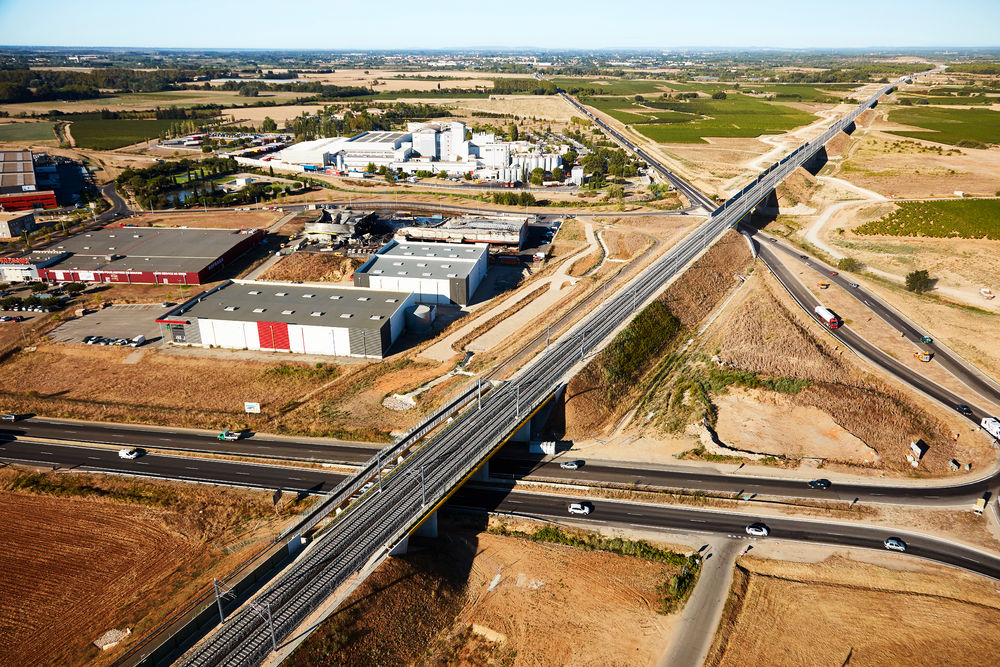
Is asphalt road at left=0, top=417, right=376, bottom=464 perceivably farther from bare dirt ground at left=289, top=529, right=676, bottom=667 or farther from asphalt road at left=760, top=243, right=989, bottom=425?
asphalt road at left=760, top=243, right=989, bottom=425

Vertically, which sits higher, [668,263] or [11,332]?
[668,263]

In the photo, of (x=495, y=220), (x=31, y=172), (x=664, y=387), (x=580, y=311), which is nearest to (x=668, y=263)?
(x=580, y=311)

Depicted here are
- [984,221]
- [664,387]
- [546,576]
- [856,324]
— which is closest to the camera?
[546,576]

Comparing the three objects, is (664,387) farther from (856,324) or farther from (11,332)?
(11,332)

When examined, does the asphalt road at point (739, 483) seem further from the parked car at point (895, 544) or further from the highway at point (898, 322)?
the highway at point (898, 322)

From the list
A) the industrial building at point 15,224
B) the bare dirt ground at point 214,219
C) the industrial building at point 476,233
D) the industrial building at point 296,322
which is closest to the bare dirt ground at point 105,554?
the industrial building at point 296,322

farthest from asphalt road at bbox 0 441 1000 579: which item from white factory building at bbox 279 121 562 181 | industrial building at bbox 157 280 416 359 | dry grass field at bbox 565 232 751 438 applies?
white factory building at bbox 279 121 562 181

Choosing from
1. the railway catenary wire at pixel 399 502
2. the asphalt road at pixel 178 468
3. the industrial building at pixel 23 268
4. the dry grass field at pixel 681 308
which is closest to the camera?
the railway catenary wire at pixel 399 502
